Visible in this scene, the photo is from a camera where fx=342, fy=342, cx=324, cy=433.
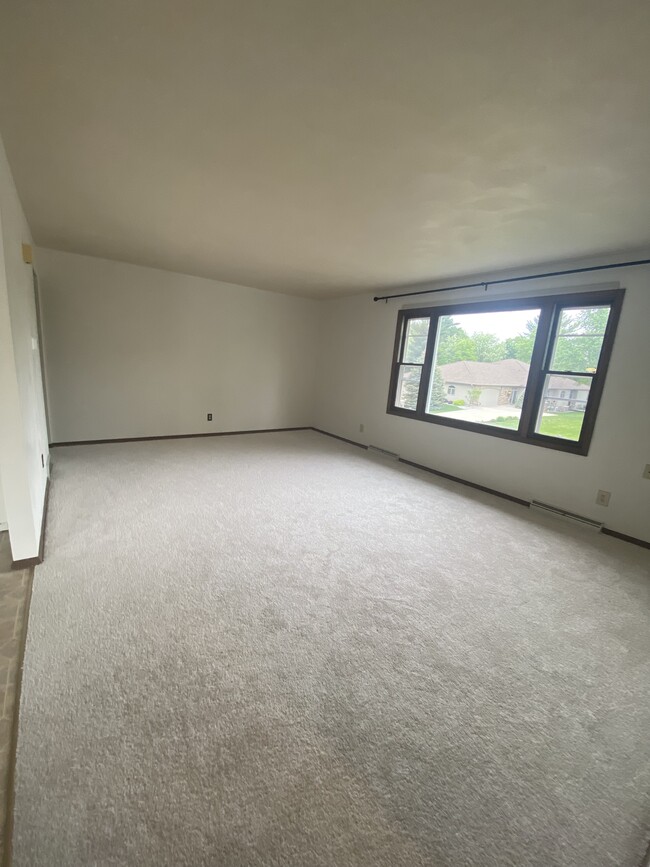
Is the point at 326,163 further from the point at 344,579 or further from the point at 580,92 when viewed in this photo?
the point at 344,579

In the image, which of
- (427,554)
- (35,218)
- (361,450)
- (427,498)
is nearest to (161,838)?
(427,554)

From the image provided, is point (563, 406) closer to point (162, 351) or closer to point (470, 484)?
point (470, 484)

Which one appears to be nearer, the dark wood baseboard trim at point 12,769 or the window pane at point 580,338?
the dark wood baseboard trim at point 12,769

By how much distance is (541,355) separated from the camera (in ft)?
10.7

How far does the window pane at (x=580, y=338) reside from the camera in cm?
293

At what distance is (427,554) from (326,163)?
244 centimetres

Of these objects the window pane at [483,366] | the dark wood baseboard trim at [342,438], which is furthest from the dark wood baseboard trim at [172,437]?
the window pane at [483,366]

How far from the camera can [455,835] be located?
3.18 feet

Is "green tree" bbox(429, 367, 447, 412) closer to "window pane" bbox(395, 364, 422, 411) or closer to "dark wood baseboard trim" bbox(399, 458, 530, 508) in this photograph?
"window pane" bbox(395, 364, 422, 411)

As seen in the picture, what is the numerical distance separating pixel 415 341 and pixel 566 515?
2.58 m

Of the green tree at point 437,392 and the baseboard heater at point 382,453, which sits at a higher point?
the green tree at point 437,392

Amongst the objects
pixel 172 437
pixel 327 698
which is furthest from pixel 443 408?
Result: pixel 172 437

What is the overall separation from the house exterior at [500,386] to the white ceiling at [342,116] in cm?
113

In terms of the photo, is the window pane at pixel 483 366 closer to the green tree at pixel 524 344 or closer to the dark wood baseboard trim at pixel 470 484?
the green tree at pixel 524 344
